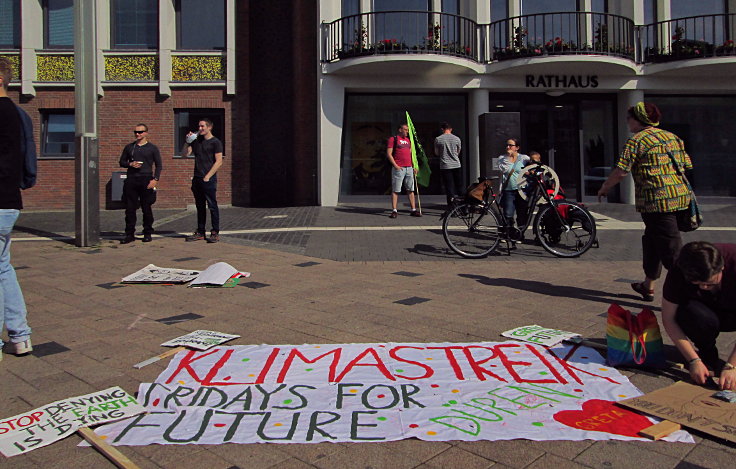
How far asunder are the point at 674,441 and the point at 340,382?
180cm

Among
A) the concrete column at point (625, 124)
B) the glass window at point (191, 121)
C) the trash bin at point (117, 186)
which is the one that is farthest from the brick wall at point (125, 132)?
the concrete column at point (625, 124)

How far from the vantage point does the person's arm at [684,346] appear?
3.80 metres

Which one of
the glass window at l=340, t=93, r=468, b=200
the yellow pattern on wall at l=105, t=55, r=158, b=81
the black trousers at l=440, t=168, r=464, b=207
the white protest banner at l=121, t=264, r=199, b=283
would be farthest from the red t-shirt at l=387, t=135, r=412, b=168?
the yellow pattern on wall at l=105, t=55, r=158, b=81

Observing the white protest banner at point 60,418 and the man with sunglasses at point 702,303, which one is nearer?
the white protest banner at point 60,418

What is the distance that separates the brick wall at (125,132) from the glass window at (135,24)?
4.71ft

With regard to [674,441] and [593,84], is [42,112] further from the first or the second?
[674,441]

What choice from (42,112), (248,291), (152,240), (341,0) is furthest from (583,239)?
(42,112)

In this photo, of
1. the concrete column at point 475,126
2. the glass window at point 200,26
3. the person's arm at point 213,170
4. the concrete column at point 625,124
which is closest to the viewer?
the person's arm at point 213,170

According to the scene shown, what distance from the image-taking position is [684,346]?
3.91 m

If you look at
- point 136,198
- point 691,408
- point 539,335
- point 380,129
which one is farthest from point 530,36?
point 691,408

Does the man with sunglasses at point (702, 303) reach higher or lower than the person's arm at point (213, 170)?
lower

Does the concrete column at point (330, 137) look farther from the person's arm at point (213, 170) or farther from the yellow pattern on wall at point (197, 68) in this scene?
the person's arm at point (213, 170)

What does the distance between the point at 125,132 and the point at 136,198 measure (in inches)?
A: 353

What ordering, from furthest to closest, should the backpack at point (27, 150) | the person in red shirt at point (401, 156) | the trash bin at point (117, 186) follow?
1. the trash bin at point (117, 186)
2. the person in red shirt at point (401, 156)
3. the backpack at point (27, 150)
